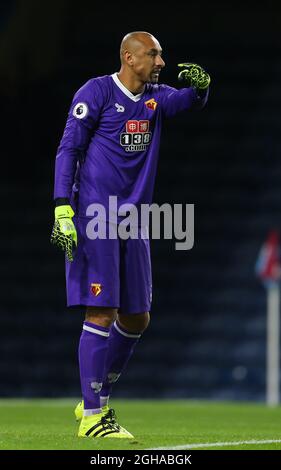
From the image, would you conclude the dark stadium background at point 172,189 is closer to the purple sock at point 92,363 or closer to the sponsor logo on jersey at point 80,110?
the purple sock at point 92,363

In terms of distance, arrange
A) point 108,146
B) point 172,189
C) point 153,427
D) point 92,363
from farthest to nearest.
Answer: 1. point 172,189
2. point 153,427
3. point 108,146
4. point 92,363

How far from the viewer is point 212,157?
44.1 ft

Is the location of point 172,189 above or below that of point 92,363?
above

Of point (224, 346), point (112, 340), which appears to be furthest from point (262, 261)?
point (112, 340)

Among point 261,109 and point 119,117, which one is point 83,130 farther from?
point 261,109

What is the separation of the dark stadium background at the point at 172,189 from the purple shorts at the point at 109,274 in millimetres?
6825

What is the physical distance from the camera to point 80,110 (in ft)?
16.4

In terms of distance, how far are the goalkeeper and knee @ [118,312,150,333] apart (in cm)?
1

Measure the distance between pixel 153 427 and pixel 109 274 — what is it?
130cm

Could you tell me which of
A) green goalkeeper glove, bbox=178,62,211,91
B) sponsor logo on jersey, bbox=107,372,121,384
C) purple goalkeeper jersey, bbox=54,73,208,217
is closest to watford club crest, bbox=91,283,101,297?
purple goalkeeper jersey, bbox=54,73,208,217

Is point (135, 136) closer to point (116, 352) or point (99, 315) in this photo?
point (99, 315)

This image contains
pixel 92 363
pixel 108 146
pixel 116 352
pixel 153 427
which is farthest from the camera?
pixel 153 427

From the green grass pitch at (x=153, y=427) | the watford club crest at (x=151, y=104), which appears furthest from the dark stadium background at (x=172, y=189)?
the watford club crest at (x=151, y=104)

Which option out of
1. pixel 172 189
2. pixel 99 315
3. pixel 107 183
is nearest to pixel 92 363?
pixel 99 315
